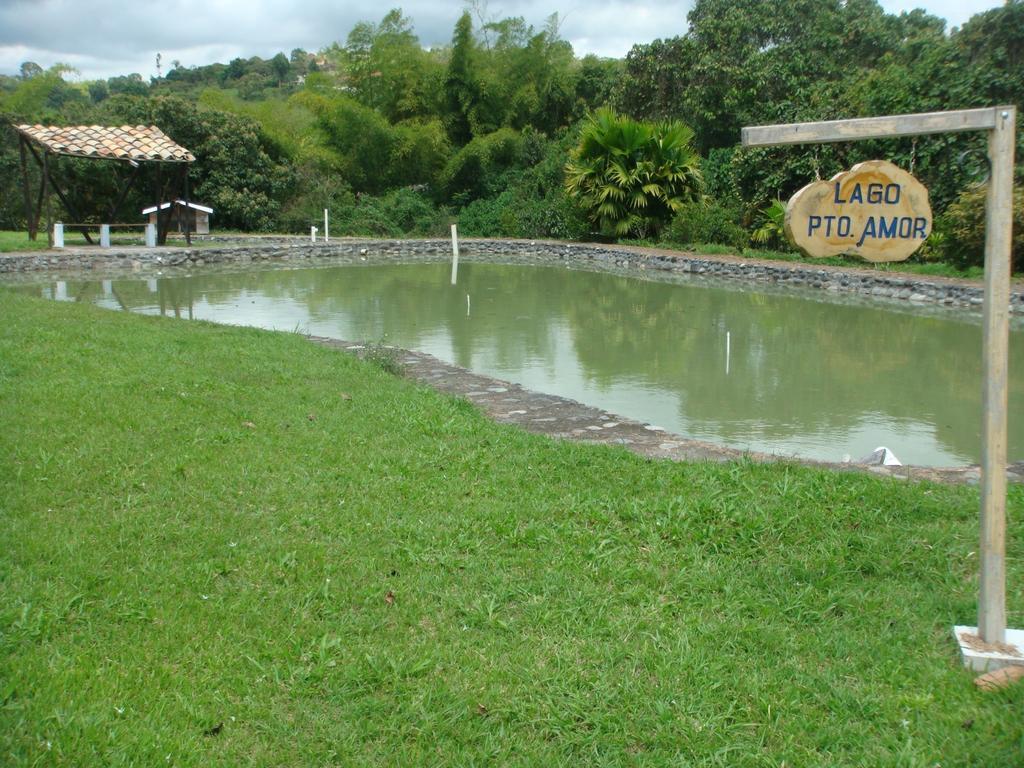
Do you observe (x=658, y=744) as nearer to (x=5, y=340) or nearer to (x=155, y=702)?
(x=155, y=702)

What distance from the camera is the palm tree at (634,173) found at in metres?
19.9

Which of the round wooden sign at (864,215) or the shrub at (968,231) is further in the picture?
the shrub at (968,231)

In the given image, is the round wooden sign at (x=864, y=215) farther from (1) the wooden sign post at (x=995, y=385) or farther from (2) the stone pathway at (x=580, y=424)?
(2) the stone pathway at (x=580, y=424)

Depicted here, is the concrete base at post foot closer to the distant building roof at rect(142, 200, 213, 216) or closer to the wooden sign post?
the wooden sign post

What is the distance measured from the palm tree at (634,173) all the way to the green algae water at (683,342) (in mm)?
4205

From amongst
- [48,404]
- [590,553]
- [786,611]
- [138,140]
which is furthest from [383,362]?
[138,140]

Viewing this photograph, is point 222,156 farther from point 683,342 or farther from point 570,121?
point 683,342

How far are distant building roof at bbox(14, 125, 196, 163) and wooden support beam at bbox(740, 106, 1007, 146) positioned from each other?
54.7 ft

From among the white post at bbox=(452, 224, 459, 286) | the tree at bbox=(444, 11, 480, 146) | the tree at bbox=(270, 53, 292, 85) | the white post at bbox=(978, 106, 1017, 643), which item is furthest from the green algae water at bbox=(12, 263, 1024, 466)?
the tree at bbox=(270, 53, 292, 85)

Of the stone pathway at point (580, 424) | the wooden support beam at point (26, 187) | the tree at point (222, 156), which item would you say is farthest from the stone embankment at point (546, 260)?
the stone pathway at point (580, 424)

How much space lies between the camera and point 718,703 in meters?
2.46

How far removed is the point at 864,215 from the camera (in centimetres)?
270

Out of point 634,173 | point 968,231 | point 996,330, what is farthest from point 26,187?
point 996,330

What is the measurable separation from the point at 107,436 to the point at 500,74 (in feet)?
79.0
